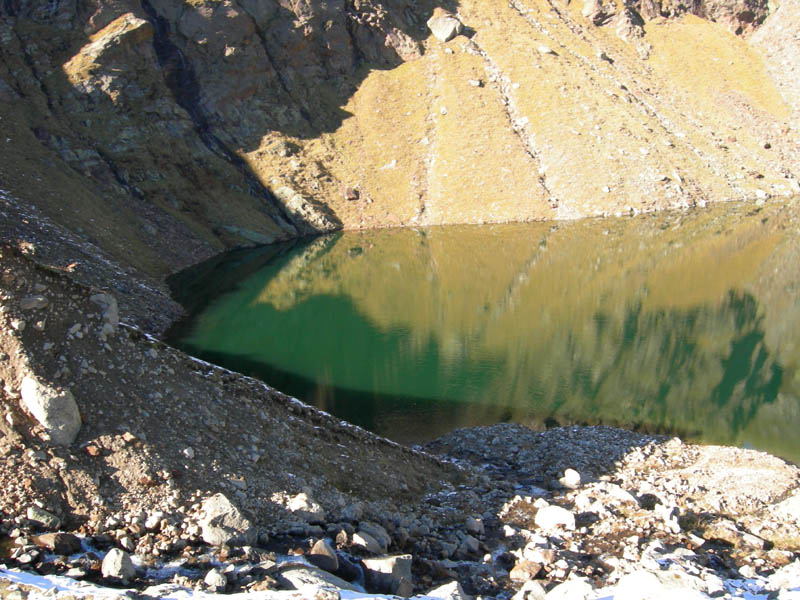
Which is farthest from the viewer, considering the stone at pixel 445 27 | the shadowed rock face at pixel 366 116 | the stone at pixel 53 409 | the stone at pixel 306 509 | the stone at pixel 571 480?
the stone at pixel 445 27

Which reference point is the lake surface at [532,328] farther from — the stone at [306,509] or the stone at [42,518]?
the stone at [42,518]

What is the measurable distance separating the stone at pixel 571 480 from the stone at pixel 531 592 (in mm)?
5739

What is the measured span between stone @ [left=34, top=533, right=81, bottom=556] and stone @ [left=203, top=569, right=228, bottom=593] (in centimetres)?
220

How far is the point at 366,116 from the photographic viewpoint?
85.0 meters

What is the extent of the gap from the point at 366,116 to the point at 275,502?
7846cm

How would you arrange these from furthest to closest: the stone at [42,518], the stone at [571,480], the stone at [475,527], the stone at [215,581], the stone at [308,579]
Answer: the stone at [571,480]
the stone at [475,527]
the stone at [42,518]
the stone at [308,579]
the stone at [215,581]

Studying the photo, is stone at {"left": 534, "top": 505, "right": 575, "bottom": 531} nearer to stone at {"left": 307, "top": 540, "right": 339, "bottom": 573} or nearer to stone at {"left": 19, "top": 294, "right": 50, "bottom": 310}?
stone at {"left": 307, "top": 540, "right": 339, "bottom": 573}

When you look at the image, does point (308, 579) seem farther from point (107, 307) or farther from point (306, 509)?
point (107, 307)

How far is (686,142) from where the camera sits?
249 ft

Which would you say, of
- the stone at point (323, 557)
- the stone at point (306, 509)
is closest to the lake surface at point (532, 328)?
the stone at point (306, 509)

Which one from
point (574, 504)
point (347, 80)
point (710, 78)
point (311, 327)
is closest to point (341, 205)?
point (347, 80)

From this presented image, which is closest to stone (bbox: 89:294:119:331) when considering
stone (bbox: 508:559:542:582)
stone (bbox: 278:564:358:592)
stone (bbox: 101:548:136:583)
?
stone (bbox: 101:548:136:583)

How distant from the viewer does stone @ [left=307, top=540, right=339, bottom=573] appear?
10086mm

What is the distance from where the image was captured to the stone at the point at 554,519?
42.9 ft
